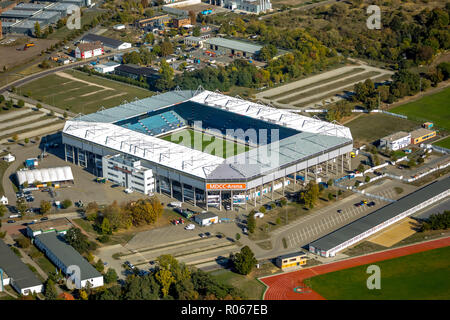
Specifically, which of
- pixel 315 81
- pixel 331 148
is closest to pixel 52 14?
pixel 315 81

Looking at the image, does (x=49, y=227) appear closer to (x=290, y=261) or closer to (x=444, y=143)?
(x=290, y=261)

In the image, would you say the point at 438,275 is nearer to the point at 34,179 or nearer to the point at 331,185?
the point at 331,185

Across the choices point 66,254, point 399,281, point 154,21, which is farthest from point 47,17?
point 399,281

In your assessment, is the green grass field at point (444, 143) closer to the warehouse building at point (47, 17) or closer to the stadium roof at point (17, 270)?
the stadium roof at point (17, 270)

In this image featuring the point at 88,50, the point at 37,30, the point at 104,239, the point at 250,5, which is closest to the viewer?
the point at 104,239

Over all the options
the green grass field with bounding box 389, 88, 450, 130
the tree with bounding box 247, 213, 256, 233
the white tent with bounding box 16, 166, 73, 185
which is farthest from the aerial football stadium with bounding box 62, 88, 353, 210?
the green grass field with bounding box 389, 88, 450, 130
